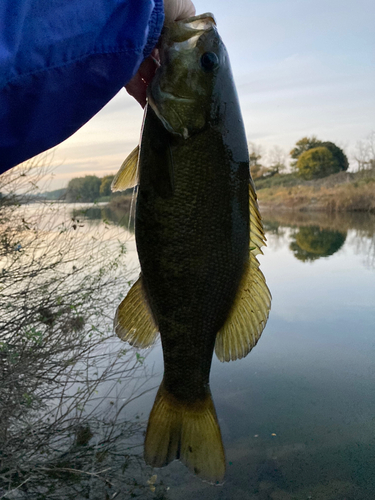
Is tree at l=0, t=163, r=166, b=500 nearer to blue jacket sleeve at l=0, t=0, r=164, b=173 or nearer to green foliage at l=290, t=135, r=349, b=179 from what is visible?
blue jacket sleeve at l=0, t=0, r=164, b=173

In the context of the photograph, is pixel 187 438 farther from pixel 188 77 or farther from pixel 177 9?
pixel 177 9

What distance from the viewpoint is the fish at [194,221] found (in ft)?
5.11

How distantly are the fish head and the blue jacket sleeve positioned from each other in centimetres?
11

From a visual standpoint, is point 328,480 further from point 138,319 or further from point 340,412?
point 138,319

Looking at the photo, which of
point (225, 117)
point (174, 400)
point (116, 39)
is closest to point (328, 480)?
point (174, 400)

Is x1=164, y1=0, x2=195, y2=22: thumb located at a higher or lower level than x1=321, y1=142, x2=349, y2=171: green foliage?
lower

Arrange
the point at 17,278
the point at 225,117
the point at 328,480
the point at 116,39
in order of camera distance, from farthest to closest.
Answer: the point at 17,278
the point at 328,480
the point at 225,117
the point at 116,39

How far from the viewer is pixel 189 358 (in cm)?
184

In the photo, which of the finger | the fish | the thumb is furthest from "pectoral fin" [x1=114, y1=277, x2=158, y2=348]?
the thumb

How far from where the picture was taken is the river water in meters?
5.42

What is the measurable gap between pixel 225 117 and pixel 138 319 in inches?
38.0

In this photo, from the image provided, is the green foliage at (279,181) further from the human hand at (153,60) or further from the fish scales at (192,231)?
the fish scales at (192,231)

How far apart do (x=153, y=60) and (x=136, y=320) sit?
45.8 inches

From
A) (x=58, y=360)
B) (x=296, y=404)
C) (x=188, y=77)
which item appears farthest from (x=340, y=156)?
(x=188, y=77)
